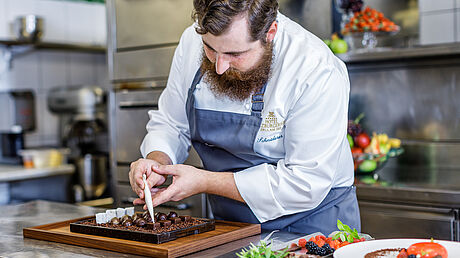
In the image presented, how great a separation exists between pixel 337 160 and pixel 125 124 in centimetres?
204

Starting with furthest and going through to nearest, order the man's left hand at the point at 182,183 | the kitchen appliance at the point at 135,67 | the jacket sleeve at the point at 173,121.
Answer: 1. the kitchen appliance at the point at 135,67
2. the jacket sleeve at the point at 173,121
3. the man's left hand at the point at 182,183

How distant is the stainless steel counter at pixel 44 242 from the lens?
4.59 feet

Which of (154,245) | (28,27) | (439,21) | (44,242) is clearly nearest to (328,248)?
(154,245)

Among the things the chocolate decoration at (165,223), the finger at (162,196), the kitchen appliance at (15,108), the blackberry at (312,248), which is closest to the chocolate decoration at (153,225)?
the chocolate decoration at (165,223)

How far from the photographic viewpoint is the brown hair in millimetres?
1486

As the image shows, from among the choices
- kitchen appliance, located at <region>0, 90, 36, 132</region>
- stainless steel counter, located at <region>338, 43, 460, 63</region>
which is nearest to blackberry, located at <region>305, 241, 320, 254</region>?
stainless steel counter, located at <region>338, 43, 460, 63</region>

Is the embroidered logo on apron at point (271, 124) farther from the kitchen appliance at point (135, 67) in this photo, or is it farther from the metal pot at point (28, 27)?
the metal pot at point (28, 27)

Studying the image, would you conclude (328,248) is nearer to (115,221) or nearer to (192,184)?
(192,184)

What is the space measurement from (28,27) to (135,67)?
125 centimetres

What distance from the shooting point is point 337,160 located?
164cm

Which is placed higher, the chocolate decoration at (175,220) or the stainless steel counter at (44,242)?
the chocolate decoration at (175,220)

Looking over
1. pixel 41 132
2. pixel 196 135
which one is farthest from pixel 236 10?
pixel 41 132

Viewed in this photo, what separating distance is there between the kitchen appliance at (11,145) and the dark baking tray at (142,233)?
3111 millimetres

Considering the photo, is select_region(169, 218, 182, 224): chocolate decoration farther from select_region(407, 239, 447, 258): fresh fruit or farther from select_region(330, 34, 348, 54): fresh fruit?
select_region(330, 34, 348, 54): fresh fruit
